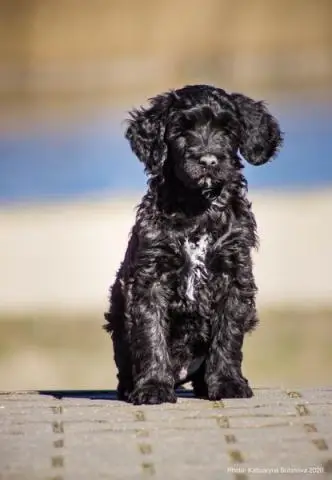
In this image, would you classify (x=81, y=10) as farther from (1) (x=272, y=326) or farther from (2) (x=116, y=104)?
(1) (x=272, y=326)

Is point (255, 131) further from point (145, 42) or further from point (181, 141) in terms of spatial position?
point (145, 42)

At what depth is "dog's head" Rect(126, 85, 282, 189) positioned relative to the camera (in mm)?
7320

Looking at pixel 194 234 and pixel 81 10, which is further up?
pixel 81 10

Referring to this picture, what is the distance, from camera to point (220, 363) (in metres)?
7.40

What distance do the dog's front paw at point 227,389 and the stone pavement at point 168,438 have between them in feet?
0.25

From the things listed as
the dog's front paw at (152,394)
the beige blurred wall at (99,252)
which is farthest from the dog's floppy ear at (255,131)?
the beige blurred wall at (99,252)

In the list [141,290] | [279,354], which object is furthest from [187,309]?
[279,354]

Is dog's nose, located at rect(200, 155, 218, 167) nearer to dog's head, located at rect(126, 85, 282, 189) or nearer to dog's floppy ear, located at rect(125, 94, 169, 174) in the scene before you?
dog's head, located at rect(126, 85, 282, 189)

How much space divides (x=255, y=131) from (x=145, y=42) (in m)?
8.95

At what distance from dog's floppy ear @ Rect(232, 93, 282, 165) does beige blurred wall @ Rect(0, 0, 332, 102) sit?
8.29 metres

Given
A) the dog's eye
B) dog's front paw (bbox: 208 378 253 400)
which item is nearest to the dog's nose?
the dog's eye

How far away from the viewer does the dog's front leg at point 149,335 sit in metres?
7.26

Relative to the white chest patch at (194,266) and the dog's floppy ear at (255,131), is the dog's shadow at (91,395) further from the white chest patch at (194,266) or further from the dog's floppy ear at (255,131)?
the dog's floppy ear at (255,131)

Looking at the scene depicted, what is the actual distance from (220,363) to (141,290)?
0.52 m
